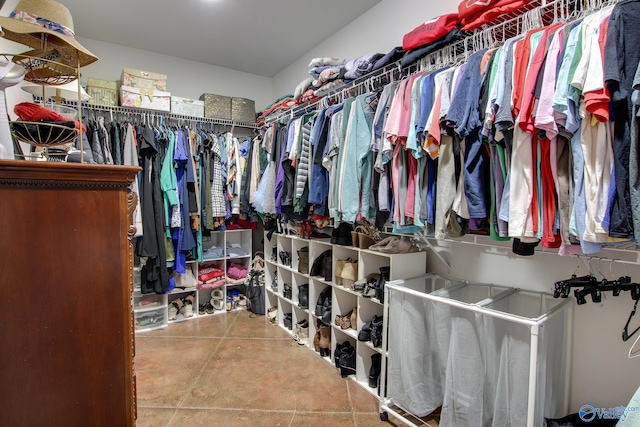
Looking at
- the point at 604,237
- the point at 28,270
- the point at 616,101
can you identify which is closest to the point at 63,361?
the point at 28,270

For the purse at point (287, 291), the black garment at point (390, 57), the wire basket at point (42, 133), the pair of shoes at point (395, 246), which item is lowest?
the purse at point (287, 291)

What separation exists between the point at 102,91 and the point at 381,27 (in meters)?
2.58

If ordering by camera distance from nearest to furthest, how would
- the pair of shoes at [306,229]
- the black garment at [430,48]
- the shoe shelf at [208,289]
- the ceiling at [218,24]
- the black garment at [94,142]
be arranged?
the black garment at [430,48]
the ceiling at [218,24]
the black garment at [94,142]
the pair of shoes at [306,229]
the shoe shelf at [208,289]

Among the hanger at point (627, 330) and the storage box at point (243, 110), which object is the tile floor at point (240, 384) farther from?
the storage box at point (243, 110)

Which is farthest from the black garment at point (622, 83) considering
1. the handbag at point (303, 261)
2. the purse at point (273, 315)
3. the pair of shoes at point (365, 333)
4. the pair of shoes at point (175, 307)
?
the pair of shoes at point (175, 307)

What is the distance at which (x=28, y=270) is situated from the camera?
90 centimetres

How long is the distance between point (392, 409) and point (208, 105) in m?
3.36

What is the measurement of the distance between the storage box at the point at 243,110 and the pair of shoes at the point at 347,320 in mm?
2542

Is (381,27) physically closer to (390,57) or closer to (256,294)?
(390,57)

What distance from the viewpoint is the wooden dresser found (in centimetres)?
88

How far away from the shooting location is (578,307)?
1.63m

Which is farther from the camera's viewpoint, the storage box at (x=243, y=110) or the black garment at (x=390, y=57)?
the storage box at (x=243, y=110)

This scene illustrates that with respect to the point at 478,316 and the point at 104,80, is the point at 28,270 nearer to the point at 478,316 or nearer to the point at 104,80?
the point at 478,316

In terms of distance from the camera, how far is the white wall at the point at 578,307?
149 cm
